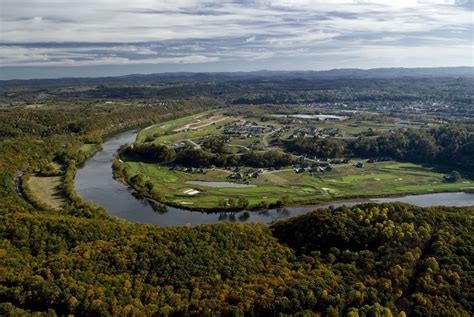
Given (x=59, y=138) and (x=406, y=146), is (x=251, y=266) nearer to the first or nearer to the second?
(x=406, y=146)

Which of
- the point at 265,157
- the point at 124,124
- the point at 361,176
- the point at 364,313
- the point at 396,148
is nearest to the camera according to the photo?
the point at 364,313

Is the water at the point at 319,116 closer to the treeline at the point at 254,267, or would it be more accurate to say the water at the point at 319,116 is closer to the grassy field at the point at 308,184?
the grassy field at the point at 308,184

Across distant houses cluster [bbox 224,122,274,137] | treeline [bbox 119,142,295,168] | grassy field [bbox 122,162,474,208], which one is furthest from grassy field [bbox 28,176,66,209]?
distant houses cluster [bbox 224,122,274,137]

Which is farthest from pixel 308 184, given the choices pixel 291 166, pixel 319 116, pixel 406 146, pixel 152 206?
pixel 319 116

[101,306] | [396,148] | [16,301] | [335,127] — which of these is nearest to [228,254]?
[101,306]

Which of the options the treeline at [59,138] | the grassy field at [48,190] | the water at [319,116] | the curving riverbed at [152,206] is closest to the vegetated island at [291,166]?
the curving riverbed at [152,206]

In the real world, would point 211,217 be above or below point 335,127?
below

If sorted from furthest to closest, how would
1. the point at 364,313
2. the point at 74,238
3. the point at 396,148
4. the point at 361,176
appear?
the point at 396,148
the point at 361,176
the point at 74,238
the point at 364,313

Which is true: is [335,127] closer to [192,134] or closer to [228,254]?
[192,134]
